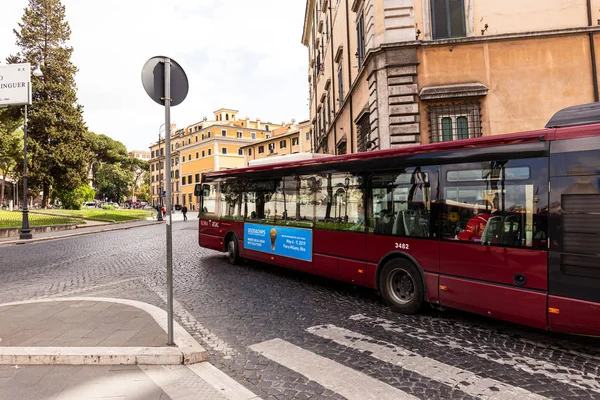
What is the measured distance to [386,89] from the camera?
13.5m

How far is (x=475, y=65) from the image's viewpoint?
13.3 m

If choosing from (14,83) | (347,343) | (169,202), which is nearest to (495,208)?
(347,343)

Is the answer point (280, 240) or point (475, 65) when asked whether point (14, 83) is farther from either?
point (475, 65)

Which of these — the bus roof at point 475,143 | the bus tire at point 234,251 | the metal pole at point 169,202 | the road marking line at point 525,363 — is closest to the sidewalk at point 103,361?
the metal pole at point 169,202

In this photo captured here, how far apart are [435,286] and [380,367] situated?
6.58 feet

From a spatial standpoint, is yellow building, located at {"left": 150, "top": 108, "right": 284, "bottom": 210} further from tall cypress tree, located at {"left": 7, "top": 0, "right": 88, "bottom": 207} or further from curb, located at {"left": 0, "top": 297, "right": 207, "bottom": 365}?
curb, located at {"left": 0, "top": 297, "right": 207, "bottom": 365}

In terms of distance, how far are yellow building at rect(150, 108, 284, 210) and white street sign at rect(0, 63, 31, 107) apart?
180 ft

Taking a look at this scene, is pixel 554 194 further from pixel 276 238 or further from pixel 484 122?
pixel 484 122

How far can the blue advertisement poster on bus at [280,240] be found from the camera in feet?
26.5

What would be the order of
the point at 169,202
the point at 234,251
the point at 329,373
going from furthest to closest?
the point at 234,251 < the point at 169,202 < the point at 329,373

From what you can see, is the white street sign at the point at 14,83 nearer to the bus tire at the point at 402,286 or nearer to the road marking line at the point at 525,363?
the bus tire at the point at 402,286

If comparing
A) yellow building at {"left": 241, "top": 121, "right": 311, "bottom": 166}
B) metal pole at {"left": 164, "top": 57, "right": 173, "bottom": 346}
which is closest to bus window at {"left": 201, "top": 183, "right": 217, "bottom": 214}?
metal pole at {"left": 164, "top": 57, "right": 173, "bottom": 346}

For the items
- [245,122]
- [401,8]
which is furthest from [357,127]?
[245,122]

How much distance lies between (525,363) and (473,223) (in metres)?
1.81
